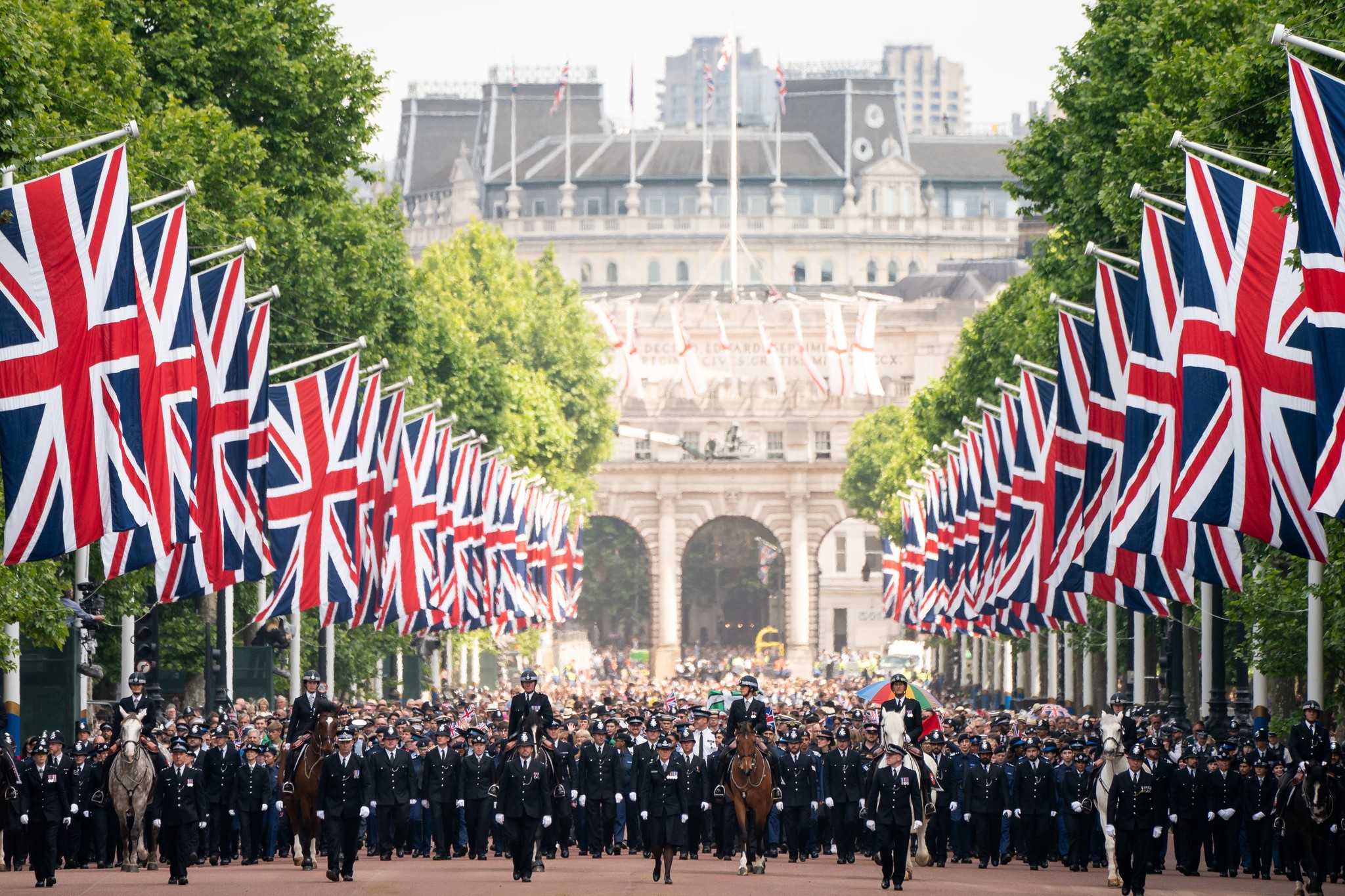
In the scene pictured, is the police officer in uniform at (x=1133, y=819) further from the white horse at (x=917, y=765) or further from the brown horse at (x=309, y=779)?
the brown horse at (x=309, y=779)

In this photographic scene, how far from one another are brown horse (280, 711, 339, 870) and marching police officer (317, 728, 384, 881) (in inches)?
9.9

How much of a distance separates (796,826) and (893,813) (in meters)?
6.04

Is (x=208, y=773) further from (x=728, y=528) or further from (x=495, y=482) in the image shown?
(x=728, y=528)

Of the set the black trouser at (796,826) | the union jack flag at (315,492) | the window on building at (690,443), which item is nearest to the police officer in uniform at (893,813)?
the black trouser at (796,826)

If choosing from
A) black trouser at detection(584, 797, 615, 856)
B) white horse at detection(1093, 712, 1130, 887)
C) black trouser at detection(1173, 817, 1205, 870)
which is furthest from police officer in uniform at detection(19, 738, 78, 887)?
black trouser at detection(1173, 817, 1205, 870)

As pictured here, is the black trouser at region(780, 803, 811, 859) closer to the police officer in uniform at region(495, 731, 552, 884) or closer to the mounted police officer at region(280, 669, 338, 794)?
the police officer in uniform at region(495, 731, 552, 884)

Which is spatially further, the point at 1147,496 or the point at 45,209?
the point at 1147,496

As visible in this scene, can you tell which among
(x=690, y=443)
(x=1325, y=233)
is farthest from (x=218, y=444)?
(x=690, y=443)

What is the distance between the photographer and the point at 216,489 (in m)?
34.1

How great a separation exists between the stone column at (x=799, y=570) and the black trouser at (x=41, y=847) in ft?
382

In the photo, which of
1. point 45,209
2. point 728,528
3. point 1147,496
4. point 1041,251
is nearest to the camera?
point 45,209

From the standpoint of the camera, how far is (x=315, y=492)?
39.6m

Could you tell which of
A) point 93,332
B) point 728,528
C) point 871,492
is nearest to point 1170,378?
point 93,332

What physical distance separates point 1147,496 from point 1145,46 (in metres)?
18.1
